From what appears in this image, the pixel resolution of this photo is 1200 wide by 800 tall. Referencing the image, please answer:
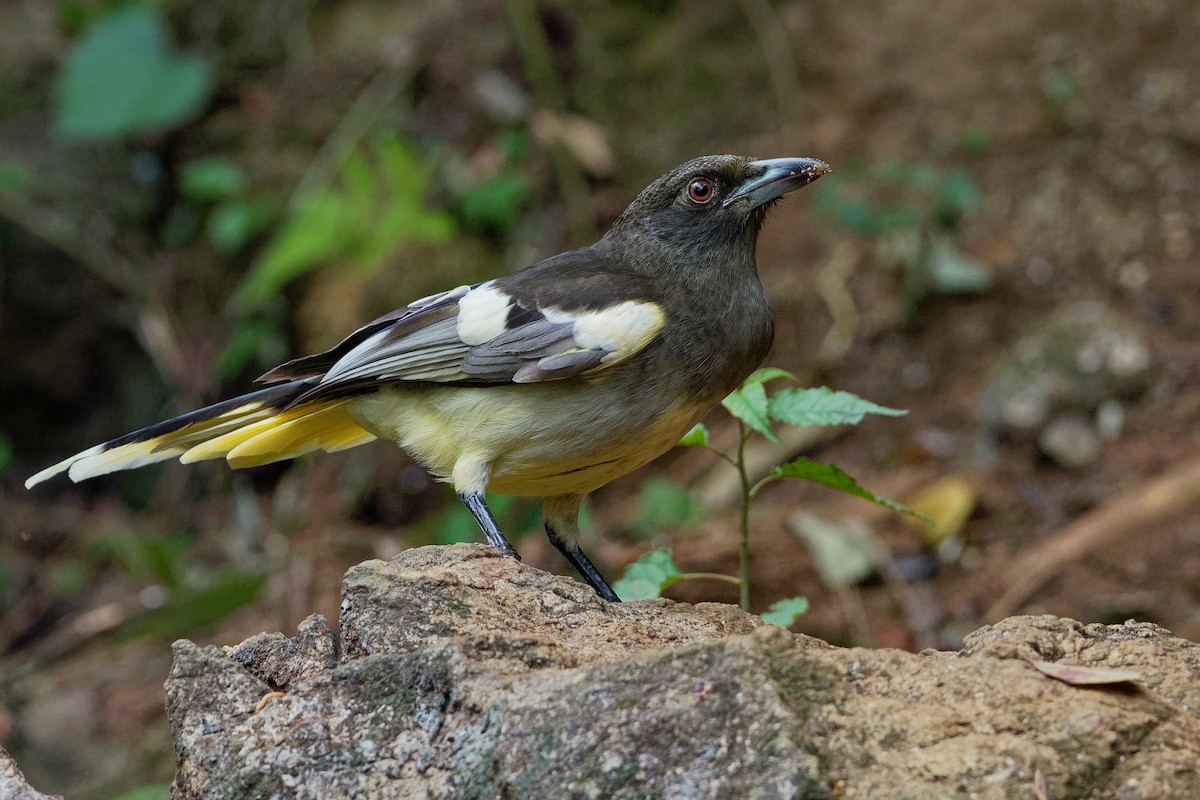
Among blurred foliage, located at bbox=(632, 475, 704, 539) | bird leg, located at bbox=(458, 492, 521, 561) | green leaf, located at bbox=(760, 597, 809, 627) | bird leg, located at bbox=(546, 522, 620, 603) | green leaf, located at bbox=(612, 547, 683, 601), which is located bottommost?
blurred foliage, located at bbox=(632, 475, 704, 539)

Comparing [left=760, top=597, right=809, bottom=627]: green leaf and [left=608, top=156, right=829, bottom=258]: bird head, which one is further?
[left=608, top=156, right=829, bottom=258]: bird head

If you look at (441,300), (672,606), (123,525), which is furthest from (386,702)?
(123,525)

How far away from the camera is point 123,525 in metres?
9.34

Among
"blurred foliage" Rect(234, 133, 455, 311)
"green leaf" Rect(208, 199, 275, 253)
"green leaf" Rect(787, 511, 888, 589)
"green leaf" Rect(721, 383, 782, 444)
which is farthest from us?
"green leaf" Rect(208, 199, 275, 253)

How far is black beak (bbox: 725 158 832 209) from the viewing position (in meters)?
4.38

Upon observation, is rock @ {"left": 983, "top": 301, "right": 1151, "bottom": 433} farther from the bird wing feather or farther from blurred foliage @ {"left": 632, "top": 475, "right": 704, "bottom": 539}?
the bird wing feather

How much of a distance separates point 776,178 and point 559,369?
3.53 ft

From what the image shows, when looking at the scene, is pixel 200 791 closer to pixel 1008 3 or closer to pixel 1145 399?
pixel 1145 399

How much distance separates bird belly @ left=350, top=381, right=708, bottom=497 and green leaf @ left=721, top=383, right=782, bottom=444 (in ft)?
1.21

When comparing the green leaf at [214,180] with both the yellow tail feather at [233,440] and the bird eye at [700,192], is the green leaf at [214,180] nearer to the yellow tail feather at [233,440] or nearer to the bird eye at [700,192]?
the yellow tail feather at [233,440]

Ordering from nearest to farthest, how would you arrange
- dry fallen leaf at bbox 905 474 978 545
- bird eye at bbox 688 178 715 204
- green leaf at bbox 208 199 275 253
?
bird eye at bbox 688 178 715 204, dry fallen leaf at bbox 905 474 978 545, green leaf at bbox 208 199 275 253

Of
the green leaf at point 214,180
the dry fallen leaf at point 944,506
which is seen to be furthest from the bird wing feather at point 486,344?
the green leaf at point 214,180

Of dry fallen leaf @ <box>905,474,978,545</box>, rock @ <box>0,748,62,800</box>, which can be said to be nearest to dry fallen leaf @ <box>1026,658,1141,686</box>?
rock @ <box>0,748,62,800</box>

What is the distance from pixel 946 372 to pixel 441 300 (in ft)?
13.3
